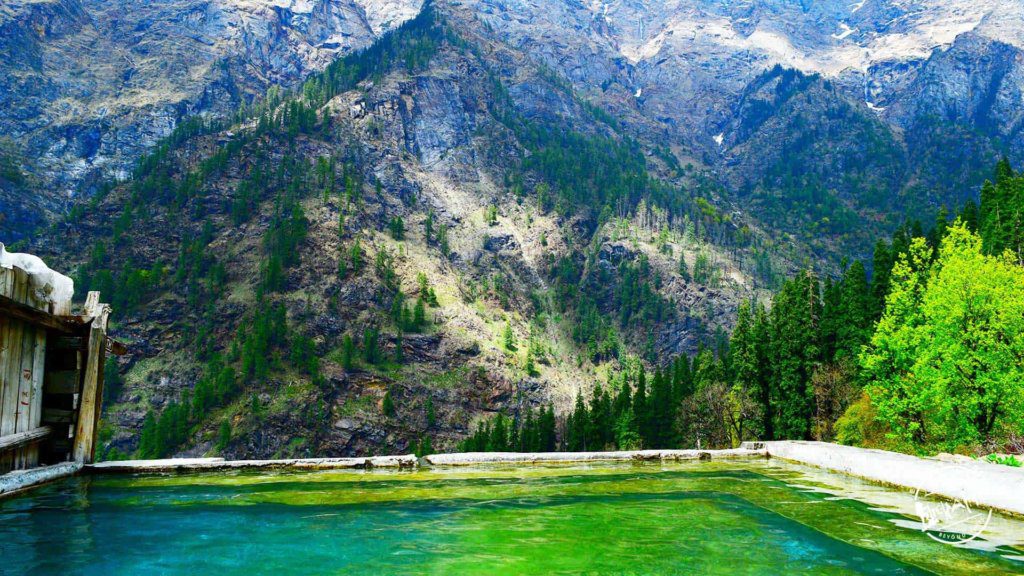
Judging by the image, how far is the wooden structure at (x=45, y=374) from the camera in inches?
609

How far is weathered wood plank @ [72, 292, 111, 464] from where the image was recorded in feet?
59.9

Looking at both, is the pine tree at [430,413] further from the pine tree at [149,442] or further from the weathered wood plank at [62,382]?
the weathered wood plank at [62,382]

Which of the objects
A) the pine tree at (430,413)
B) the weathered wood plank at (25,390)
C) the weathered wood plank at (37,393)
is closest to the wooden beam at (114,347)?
the weathered wood plank at (37,393)

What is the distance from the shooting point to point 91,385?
18484mm

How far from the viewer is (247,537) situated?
1268 cm

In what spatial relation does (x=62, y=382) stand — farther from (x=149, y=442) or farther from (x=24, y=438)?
(x=149, y=442)

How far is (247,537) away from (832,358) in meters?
69.4

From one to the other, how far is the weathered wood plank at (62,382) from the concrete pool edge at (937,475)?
72.9 ft

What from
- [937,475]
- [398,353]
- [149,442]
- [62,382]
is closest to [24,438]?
[62,382]

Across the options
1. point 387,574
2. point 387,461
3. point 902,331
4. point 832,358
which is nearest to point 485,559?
point 387,574

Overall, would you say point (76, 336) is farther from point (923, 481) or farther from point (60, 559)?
point (923, 481)

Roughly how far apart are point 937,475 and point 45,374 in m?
23.0

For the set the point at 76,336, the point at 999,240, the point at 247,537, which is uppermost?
the point at 999,240

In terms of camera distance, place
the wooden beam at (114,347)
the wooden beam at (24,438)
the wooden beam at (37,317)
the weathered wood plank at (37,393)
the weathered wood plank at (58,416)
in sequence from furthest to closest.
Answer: the wooden beam at (114,347)
the weathered wood plank at (58,416)
the weathered wood plank at (37,393)
the wooden beam at (24,438)
the wooden beam at (37,317)
